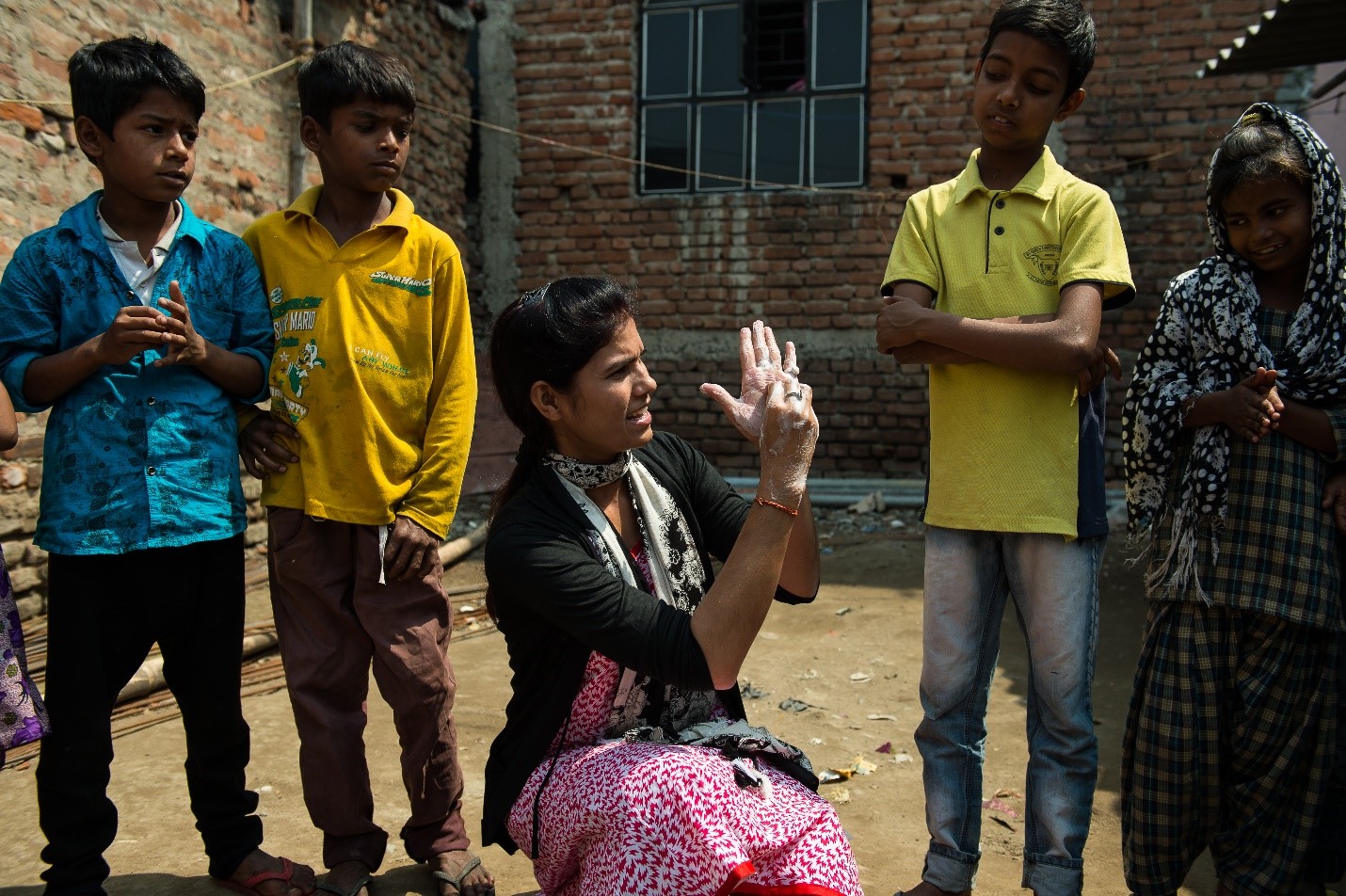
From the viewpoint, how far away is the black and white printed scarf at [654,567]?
6.45 feet

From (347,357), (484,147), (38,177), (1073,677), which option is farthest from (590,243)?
(1073,677)

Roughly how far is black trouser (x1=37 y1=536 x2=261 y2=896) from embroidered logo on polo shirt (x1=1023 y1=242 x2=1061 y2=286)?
2.02m

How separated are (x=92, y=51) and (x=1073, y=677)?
2633mm

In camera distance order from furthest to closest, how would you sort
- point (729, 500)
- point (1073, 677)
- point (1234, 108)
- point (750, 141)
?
1. point (750, 141)
2. point (1234, 108)
3. point (1073, 677)
4. point (729, 500)

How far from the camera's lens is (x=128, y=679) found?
2430 mm

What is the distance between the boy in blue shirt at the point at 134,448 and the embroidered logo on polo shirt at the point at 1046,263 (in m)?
1.87

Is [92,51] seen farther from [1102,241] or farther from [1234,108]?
[1234,108]

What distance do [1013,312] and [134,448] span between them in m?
2.04

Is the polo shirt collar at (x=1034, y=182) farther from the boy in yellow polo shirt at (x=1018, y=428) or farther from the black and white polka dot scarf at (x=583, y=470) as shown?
the black and white polka dot scarf at (x=583, y=470)

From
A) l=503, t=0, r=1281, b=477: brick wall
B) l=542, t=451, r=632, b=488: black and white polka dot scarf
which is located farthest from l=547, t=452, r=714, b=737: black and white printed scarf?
l=503, t=0, r=1281, b=477: brick wall

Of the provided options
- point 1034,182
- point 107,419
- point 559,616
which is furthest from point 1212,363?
point 107,419

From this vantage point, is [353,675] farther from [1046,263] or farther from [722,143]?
[722,143]

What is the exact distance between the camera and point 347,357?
2.50 meters

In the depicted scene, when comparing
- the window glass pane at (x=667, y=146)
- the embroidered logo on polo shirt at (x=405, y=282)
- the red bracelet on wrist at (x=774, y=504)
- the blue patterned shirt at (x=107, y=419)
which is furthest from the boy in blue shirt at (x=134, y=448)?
the window glass pane at (x=667, y=146)
